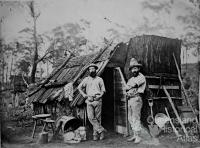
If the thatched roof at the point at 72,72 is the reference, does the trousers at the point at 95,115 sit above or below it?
below

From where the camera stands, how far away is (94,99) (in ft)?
17.8

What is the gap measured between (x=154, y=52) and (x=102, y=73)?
3.44 feet

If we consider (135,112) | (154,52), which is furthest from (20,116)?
(154,52)

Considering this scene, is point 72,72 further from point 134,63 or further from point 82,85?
point 134,63

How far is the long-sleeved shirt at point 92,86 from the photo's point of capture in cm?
543

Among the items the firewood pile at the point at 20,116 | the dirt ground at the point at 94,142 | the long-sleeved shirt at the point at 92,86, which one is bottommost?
the dirt ground at the point at 94,142

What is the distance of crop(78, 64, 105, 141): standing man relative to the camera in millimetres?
5402

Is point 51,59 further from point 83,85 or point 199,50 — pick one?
point 199,50

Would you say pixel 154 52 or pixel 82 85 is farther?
pixel 154 52

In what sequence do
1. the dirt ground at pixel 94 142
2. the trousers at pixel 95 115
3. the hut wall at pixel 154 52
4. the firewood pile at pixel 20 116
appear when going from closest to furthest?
the dirt ground at pixel 94 142 → the trousers at pixel 95 115 → the firewood pile at pixel 20 116 → the hut wall at pixel 154 52

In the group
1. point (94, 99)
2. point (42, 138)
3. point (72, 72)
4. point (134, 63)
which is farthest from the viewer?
point (72, 72)

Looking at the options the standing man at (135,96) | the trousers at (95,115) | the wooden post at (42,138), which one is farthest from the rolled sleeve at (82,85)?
the wooden post at (42,138)

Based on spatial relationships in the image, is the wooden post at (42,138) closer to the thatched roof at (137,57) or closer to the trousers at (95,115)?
the thatched roof at (137,57)

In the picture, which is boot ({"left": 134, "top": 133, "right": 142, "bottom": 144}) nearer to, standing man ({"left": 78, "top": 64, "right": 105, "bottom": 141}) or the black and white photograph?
the black and white photograph
